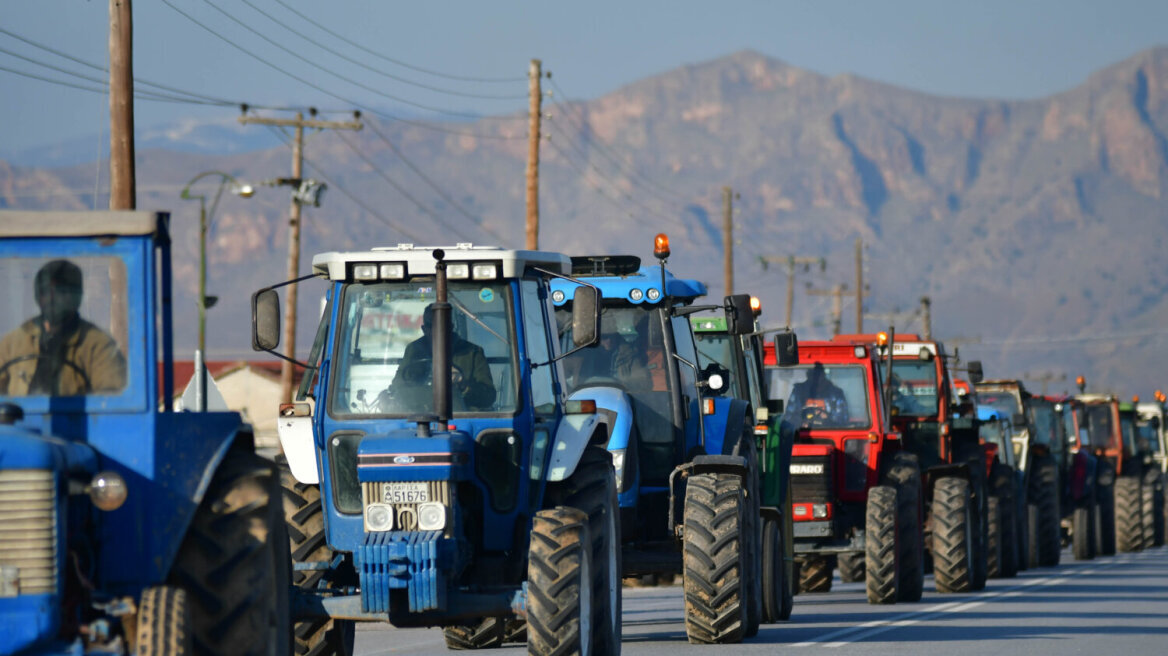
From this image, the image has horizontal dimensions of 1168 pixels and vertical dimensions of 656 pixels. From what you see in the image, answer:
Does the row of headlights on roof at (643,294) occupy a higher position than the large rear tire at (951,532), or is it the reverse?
the row of headlights on roof at (643,294)

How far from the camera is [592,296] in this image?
1160cm

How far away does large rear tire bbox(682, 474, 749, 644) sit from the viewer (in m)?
14.7

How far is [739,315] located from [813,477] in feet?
19.1

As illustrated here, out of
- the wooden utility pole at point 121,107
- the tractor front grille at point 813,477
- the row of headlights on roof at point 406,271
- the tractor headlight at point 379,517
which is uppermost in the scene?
the wooden utility pole at point 121,107

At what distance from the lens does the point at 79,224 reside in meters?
8.40

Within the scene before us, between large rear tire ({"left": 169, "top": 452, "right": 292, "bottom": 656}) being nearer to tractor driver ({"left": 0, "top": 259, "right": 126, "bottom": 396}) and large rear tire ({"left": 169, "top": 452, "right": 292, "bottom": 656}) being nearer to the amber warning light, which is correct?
tractor driver ({"left": 0, "top": 259, "right": 126, "bottom": 396})

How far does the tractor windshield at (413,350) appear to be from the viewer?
11656mm

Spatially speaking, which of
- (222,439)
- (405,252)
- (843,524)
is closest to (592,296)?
(405,252)

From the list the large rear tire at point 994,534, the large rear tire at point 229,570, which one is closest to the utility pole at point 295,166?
the large rear tire at point 994,534

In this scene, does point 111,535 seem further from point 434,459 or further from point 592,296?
point 592,296

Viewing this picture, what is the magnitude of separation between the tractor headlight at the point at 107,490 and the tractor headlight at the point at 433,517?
321cm

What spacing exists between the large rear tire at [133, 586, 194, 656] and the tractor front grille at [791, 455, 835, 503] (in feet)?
44.0

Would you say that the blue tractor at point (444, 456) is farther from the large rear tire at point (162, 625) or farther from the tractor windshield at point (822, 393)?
the tractor windshield at point (822, 393)

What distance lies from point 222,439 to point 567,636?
265 centimetres
